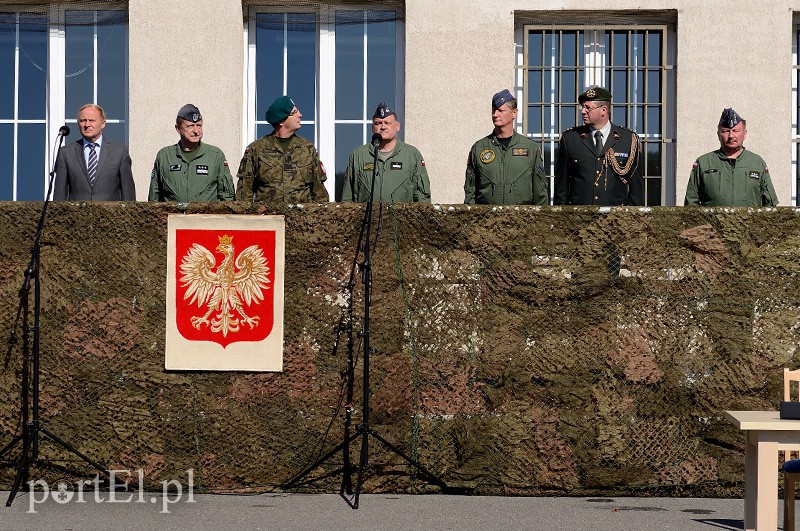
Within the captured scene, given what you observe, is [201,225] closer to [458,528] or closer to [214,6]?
[458,528]

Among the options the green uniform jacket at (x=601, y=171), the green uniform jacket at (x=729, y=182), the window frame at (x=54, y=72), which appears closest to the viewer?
the green uniform jacket at (x=601, y=171)

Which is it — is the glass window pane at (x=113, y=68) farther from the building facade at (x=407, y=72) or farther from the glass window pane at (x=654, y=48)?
the glass window pane at (x=654, y=48)

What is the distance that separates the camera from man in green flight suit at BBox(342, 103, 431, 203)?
10.3m

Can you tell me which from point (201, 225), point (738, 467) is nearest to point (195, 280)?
point (201, 225)

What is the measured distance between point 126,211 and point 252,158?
4.79 ft

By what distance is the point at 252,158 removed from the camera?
9.84 meters

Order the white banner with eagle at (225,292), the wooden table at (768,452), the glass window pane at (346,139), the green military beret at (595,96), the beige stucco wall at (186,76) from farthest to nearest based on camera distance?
the glass window pane at (346,139) < the beige stucco wall at (186,76) < the green military beret at (595,96) < the white banner with eagle at (225,292) < the wooden table at (768,452)

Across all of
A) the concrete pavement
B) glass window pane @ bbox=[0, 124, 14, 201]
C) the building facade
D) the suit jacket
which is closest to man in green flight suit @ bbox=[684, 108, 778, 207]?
the building facade

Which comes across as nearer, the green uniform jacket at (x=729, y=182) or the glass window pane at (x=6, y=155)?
the green uniform jacket at (x=729, y=182)

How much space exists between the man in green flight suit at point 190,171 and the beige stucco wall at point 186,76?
9.38 ft

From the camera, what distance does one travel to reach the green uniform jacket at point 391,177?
1029 cm

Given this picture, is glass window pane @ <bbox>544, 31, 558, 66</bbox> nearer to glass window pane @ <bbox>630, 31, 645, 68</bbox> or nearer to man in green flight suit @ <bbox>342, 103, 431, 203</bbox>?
glass window pane @ <bbox>630, 31, 645, 68</bbox>


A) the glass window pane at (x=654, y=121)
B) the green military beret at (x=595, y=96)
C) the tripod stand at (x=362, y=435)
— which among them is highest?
the glass window pane at (x=654, y=121)

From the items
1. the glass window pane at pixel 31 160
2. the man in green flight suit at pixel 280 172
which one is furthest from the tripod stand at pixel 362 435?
the glass window pane at pixel 31 160
